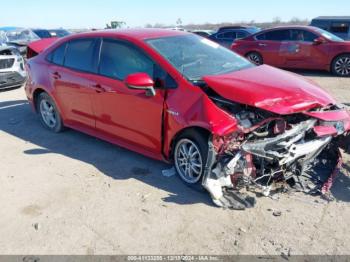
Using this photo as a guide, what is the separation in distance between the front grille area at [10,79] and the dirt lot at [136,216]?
5428 mm

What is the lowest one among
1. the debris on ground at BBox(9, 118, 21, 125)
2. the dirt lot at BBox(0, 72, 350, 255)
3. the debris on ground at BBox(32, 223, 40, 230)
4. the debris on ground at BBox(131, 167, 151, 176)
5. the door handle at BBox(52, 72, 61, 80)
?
the debris on ground at BBox(32, 223, 40, 230)

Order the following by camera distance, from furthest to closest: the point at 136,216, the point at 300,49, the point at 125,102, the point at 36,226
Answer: the point at 300,49 < the point at 125,102 < the point at 136,216 < the point at 36,226

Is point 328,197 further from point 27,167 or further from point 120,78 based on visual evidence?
point 27,167

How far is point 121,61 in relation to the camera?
4805mm

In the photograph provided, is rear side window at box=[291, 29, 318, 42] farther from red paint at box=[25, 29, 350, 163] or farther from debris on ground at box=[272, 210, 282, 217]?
debris on ground at box=[272, 210, 282, 217]

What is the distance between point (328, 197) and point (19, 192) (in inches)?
134

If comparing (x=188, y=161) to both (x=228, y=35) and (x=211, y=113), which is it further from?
(x=228, y=35)


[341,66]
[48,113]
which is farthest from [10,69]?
[341,66]

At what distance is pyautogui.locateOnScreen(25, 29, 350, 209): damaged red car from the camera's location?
3.81 m

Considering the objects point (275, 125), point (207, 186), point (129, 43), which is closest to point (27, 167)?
point (129, 43)

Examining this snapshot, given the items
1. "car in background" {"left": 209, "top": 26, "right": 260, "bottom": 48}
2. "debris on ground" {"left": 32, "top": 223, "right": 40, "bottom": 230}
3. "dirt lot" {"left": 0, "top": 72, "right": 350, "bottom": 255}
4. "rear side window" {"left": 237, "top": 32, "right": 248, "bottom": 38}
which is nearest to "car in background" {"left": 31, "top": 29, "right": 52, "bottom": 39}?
"car in background" {"left": 209, "top": 26, "right": 260, "bottom": 48}

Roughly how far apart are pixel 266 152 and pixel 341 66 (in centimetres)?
866

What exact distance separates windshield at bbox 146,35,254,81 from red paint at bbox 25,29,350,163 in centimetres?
14

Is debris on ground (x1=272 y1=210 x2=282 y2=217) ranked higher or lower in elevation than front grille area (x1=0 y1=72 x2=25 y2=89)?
lower
